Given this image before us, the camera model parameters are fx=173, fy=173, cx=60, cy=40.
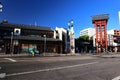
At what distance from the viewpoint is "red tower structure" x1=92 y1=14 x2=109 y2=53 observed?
8457 centimetres

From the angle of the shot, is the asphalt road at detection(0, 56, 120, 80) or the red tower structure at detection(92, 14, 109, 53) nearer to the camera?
the asphalt road at detection(0, 56, 120, 80)

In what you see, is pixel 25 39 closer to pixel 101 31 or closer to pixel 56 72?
pixel 56 72

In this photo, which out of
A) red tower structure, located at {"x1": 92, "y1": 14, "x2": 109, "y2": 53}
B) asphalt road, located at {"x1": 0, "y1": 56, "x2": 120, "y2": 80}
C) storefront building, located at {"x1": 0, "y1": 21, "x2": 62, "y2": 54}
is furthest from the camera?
red tower structure, located at {"x1": 92, "y1": 14, "x2": 109, "y2": 53}

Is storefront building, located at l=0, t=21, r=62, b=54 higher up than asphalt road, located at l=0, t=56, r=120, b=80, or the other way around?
storefront building, located at l=0, t=21, r=62, b=54

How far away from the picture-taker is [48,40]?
56000 mm

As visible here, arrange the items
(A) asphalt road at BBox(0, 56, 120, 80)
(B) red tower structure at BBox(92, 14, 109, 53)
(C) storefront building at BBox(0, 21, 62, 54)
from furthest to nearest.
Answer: (B) red tower structure at BBox(92, 14, 109, 53)
(C) storefront building at BBox(0, 21, 62, 54)
(A) asphalt road at BBox(0, 56, 120, 80)

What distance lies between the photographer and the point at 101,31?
8700 centimetres

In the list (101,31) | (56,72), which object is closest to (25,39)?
(56,72)

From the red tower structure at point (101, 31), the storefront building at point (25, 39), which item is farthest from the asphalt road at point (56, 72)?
the red tower structure at point (101, 31)

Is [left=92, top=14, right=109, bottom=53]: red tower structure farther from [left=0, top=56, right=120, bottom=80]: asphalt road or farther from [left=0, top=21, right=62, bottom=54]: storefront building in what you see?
[left=0, top=56, right=120, bottom=80]: asphalt road

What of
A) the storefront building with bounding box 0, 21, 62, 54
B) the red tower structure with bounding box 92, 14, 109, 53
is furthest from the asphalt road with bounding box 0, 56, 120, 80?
the red tower structure with bounding box 92, 14, 109, 53

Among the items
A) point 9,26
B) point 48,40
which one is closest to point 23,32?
point 9,26

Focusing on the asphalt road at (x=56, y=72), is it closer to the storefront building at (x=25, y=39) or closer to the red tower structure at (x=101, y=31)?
the storefront building at (x=25, y=39)

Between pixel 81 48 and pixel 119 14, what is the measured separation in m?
67.2
